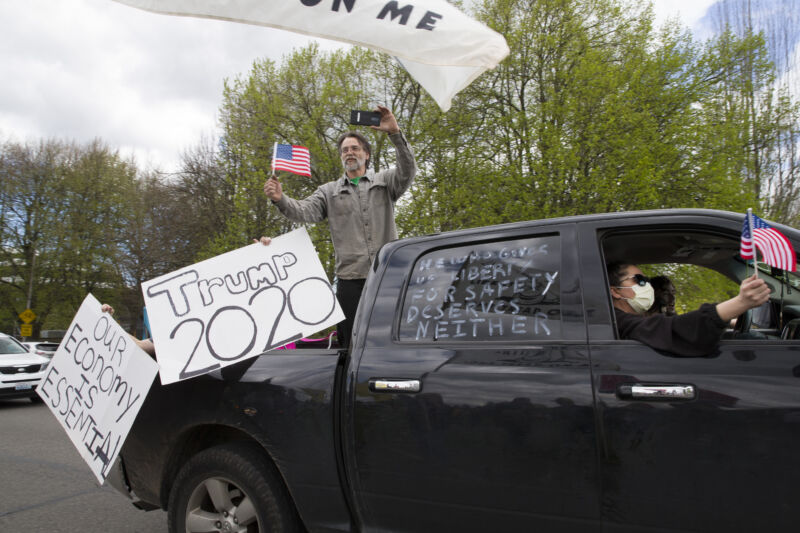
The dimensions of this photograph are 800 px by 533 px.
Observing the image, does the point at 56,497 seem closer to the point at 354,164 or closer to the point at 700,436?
the point at 354,164

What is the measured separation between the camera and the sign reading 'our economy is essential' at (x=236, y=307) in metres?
2.58

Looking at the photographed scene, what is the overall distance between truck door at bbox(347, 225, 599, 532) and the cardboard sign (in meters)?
1.27

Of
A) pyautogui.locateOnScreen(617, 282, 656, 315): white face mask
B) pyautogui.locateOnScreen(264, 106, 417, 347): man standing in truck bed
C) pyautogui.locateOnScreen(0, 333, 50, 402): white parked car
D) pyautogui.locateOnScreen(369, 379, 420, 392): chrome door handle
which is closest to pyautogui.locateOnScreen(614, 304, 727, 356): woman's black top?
pyautogui.locateOnScreen(617, 282, 656, 315): white face mask

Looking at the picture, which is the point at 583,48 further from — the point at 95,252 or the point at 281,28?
the point at 95,252

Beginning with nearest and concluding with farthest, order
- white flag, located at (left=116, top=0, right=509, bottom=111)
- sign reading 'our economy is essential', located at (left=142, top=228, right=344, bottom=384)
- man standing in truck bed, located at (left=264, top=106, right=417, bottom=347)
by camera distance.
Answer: sign reading 'our economy is essential', located at (left=142, top=228, right=344, bottom=384)
white flag, located at (left=116, top=0, right=509, bottom=111)
man standing in truck bed, located at (left=264, top=106, right=417, bottom=347)

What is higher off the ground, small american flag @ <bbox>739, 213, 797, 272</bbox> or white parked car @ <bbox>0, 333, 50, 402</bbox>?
small american flag @ <bbox>739, 213, 797, 272</bbox>

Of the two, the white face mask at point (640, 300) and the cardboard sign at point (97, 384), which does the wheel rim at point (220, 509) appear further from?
the white face mask at point (640, 300)

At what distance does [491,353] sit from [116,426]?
6.53 ft

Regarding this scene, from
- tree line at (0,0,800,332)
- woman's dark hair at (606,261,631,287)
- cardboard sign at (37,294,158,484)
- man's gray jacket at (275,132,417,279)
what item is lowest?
cardboard sign at (37,294,158,484)

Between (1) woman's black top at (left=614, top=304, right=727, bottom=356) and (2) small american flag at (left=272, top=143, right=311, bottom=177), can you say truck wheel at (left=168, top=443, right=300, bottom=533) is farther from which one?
(2) small american flag at (left=272, top=143, right=311, bottom=177)

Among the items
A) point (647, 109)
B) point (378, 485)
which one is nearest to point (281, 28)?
point (378, 485)

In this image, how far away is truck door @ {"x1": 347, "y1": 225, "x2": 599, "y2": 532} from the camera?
5.95 feet

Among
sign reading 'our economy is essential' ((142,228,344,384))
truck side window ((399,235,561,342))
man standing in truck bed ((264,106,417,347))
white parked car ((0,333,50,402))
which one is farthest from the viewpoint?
white parked car ((0,333,50,402))

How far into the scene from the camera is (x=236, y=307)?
2758 mm
